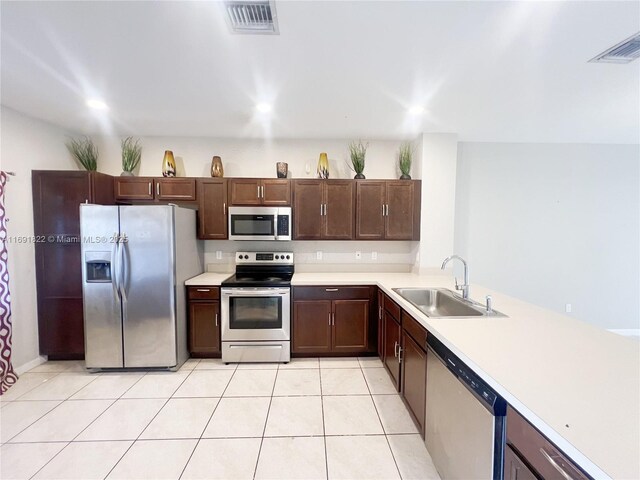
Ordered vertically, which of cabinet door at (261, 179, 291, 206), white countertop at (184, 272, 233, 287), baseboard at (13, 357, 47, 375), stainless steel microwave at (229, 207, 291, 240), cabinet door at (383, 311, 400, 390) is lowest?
baseboard at (13, 357, 47, 375)

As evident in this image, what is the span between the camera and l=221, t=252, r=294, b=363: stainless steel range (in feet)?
9.58

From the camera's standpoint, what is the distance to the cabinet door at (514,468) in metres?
0.94

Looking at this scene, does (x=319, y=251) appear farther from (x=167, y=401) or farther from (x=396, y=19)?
(x=396, y=19)

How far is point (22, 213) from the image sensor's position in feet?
8.98

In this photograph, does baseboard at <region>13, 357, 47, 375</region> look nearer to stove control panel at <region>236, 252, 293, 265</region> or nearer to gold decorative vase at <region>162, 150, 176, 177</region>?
stove control panel at <region>236, 252, 293, 265</region>

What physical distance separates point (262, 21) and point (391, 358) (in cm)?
276

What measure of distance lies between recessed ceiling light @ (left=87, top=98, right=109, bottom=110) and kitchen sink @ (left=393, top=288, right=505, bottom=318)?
10.7 ft

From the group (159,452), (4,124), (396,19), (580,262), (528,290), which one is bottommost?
(159,452)

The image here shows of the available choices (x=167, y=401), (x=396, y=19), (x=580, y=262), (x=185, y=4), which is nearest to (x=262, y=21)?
(x=185, y=4)

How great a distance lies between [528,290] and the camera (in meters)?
3.71

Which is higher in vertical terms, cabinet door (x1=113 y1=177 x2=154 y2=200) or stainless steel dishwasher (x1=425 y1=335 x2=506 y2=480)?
cabinet door (x1=113 y1=177 x2=154 y2=200)

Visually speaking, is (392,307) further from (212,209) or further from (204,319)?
(212,209)

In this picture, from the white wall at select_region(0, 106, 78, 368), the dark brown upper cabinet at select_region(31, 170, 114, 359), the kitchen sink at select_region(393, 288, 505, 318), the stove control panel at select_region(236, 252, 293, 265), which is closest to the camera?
the kitchen sink at select_region(393, 288, 505, 318)

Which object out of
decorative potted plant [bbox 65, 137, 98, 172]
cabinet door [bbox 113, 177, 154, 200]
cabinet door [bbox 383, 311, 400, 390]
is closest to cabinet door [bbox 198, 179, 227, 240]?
cabinet door [bbox 113, 177, 154, 200]
